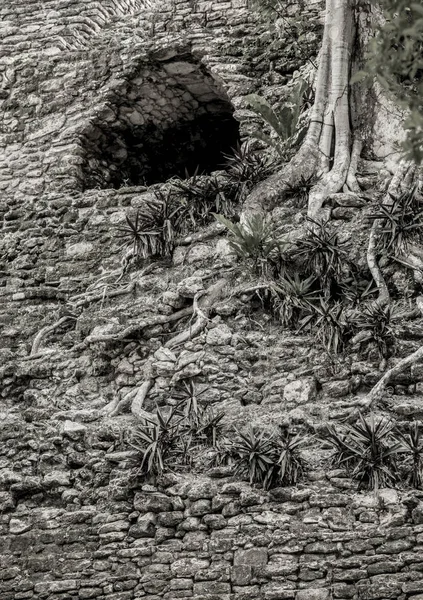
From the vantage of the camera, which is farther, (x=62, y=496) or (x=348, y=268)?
(x=348, y=268)

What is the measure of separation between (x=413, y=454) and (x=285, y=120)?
4.59 meters

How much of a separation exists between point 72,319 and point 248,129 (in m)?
2.72

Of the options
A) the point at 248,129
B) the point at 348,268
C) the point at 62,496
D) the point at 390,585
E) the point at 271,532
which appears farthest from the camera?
the point at 248,129

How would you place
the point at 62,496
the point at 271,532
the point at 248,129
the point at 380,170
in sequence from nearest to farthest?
the point at 271,532
the point at 62,496
the point at 380,170
the point at 248,129

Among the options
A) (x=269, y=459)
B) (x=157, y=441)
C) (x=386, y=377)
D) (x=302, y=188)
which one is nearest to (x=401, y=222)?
(x=302, y=188)

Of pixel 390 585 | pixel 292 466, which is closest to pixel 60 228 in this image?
pixel 292 466

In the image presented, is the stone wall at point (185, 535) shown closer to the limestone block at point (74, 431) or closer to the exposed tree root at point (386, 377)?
the limestone block at point (74, 431)

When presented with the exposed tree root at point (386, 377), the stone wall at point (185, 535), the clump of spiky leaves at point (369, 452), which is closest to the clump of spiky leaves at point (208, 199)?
the stone wall at point (185, 535)

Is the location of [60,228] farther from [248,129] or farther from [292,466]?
[292,466]

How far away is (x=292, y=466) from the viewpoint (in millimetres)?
9695

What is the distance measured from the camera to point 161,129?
1509cm

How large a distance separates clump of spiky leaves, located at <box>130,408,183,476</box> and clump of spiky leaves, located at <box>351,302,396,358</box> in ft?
5.18

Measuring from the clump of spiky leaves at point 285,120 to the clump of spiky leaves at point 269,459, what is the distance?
378 centimetres

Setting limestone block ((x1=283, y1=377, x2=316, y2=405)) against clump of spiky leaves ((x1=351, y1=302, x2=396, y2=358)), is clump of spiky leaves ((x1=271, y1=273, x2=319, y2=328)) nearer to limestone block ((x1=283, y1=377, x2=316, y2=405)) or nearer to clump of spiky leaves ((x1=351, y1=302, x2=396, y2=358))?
clump of spiky leaves ((x1=351, y1=302, x2=396, y2=358))
